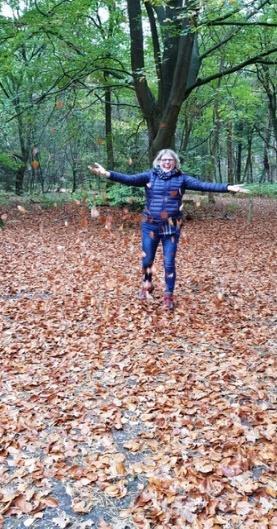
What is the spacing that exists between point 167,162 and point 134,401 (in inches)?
127

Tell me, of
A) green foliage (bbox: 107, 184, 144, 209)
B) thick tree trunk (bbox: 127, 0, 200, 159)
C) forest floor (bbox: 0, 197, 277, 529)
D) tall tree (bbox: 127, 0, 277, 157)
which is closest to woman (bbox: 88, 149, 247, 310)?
forest floor (bbox: 0, 197, 277, 529)

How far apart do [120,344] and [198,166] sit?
11.1 meters

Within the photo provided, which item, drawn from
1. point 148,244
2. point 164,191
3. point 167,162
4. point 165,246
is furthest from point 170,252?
point 167,162

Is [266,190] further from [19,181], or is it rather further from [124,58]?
[124,58]

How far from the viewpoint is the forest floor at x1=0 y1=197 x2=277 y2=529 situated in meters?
3.08

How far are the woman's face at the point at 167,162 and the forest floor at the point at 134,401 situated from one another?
2.06 metres

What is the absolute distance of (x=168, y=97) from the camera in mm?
13805

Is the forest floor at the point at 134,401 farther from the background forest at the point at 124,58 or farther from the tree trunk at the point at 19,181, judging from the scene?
the tree trunk at the point at 19,181

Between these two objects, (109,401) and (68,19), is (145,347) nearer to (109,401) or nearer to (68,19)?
(109,401)

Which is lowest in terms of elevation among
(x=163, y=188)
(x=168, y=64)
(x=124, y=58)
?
(x=163, y=188)

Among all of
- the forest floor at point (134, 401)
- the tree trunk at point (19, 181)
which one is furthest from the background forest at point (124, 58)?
the tree trunk at point (19, 181)

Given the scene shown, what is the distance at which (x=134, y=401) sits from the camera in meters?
4.39

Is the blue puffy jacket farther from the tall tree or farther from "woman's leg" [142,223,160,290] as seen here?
the tall tree

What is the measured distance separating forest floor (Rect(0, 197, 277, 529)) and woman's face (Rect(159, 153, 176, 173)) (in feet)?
6.76
